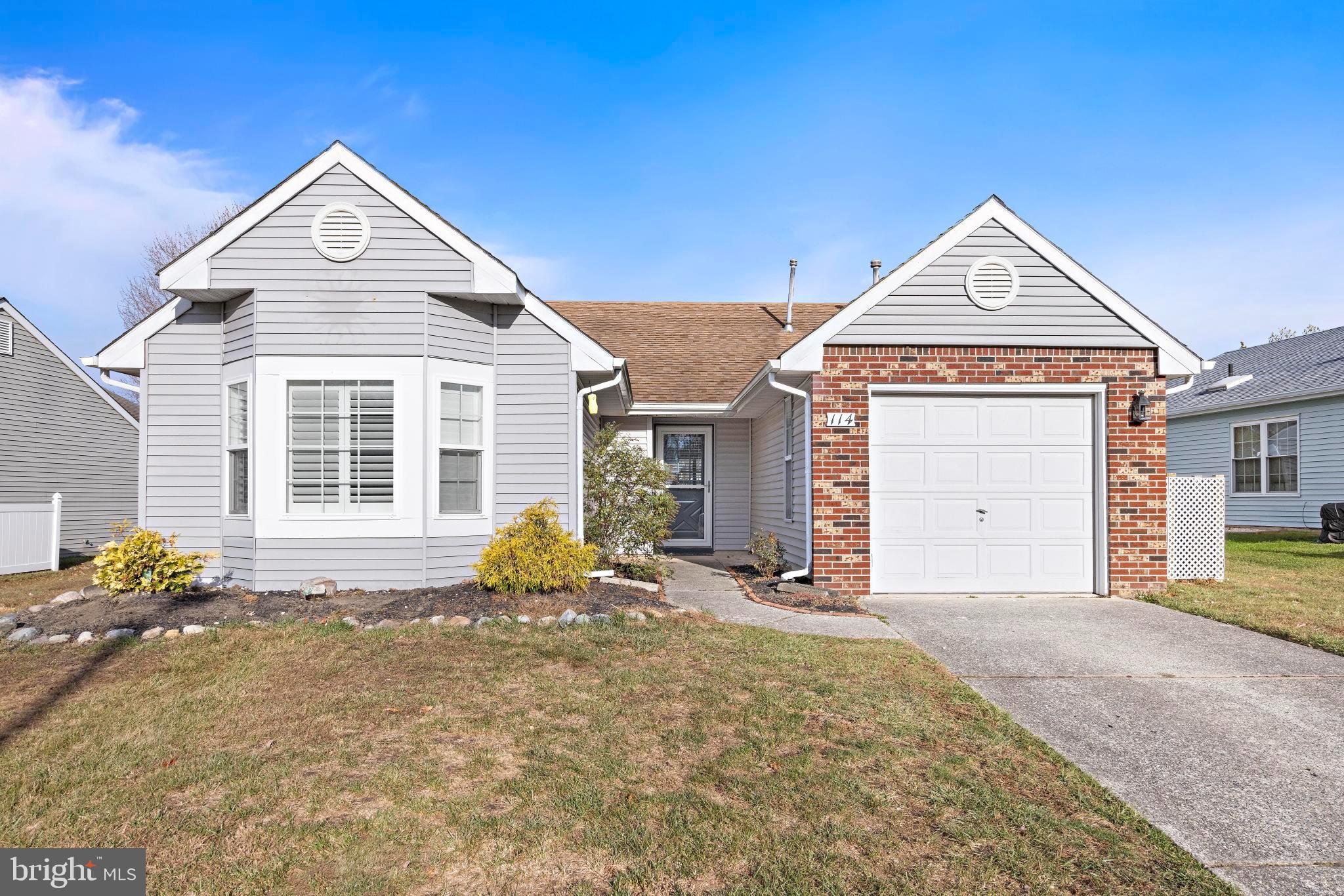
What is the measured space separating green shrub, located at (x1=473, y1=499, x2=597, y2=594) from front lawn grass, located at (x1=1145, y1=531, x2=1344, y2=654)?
658 cm

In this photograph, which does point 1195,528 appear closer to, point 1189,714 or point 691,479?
point 1189,714

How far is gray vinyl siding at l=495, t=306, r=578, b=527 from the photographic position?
9016mm

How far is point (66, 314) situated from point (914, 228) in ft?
105

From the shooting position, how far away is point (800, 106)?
11.4 metres

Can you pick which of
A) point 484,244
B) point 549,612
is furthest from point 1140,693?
point 484,244

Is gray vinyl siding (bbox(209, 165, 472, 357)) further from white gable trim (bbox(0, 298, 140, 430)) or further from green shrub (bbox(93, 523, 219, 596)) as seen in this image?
white gable trim (bbox(0, 298, 140, 430))

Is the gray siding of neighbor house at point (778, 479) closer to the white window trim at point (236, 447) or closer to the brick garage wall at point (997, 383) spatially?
the brick garage wall at point (997, 383)

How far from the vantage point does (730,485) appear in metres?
14.1

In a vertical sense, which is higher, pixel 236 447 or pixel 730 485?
pixel 236 447

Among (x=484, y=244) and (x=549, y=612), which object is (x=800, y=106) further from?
(x=549, y=612)

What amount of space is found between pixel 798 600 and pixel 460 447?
424 cm

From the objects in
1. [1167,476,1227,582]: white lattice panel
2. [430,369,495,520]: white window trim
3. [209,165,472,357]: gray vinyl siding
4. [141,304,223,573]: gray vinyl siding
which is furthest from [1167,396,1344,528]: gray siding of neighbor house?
[141,304,223,573]: gray vinyl siding

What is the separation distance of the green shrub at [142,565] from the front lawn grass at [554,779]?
1596 millimetres

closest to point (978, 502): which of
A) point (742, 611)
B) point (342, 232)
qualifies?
point (742, 611)
